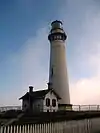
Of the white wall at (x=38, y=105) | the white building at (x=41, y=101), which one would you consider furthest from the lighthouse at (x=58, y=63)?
the white wall at (x=38, y=105)

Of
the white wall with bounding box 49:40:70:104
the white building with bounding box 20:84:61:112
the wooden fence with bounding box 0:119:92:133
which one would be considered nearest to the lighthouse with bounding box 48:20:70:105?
the white wall with bounding box 49:40:70:104

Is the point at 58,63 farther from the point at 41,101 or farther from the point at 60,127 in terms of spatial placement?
the point at 60,127

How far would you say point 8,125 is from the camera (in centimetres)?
995

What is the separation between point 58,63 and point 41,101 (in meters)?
7.49

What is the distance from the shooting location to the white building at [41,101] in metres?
33.1

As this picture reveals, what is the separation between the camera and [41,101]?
33062mm

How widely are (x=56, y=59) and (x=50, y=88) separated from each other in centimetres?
525

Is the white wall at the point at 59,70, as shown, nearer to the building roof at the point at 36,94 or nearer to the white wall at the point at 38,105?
the building roof at the point at 36,94

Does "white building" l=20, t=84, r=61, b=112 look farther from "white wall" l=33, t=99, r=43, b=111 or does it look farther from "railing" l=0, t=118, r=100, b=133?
"railing" l=0, t=118, r=100, b=133

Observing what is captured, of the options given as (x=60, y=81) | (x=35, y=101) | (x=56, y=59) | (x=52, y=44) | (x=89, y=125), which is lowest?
(x=89, y=125)

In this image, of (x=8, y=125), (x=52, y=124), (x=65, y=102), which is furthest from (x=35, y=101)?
(x=8, y=125)

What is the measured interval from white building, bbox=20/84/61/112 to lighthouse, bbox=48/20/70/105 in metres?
1.29

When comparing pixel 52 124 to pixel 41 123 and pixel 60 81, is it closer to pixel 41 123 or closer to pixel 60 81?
pixel 41 123

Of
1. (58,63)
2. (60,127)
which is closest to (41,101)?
(58,63)
